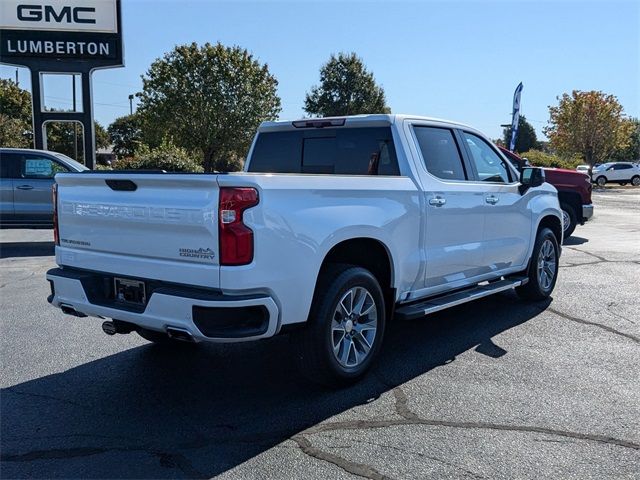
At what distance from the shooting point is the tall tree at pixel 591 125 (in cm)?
4125

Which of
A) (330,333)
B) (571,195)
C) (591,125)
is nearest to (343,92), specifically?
(591,125)

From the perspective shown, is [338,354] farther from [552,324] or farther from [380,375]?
[552,324]

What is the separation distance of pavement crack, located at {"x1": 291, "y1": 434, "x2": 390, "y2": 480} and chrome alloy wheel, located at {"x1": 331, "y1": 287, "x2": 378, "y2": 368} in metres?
0.85

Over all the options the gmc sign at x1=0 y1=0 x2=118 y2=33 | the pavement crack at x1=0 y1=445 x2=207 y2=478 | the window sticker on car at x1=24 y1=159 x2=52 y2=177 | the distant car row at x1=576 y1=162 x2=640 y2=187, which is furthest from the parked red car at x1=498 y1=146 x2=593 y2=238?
the distant car row at x1=576 y1=162 x2=640 y2=187

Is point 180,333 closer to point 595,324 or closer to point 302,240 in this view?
point 302,240

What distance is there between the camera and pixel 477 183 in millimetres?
5828

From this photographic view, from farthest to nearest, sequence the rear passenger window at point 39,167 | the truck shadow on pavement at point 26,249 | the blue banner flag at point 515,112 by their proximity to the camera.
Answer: the blue banner flag at point 515,112, the rear passenger window at point 39,167, the truck shadow on pavement at point 26,249

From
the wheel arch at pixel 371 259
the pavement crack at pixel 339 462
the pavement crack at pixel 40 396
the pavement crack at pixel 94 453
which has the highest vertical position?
the wheel arch at pixel 371 259

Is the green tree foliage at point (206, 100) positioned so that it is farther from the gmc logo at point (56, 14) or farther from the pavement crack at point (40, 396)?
the pavement crack at point (40, 396)

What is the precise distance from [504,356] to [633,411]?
1261 millimetres

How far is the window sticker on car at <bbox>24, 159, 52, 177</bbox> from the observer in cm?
1211

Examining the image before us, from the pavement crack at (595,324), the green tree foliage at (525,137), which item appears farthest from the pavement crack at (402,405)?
the green tree foliage at (525,137)

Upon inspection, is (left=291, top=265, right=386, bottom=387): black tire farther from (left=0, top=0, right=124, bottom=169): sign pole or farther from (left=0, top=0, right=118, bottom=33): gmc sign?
(left=0, top=0, right=118, bottom=33): gmc sign

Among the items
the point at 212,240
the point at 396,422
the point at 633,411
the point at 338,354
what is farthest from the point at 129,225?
the point at 633,411
